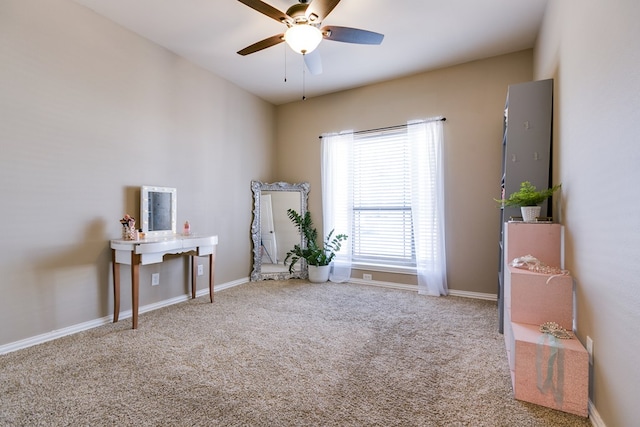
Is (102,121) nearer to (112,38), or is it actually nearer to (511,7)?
(112,38)

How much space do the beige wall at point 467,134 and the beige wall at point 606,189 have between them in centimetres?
144

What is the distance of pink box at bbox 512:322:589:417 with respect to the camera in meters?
1.45

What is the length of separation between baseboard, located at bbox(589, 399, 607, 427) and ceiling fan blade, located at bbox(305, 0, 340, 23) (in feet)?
8.98

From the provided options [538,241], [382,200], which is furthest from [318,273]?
[538,241]

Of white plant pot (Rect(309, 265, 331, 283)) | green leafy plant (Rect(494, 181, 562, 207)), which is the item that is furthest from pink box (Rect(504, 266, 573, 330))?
white plant pot (Rect(309, 265, 331, 283))

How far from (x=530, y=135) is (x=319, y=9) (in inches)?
74.9

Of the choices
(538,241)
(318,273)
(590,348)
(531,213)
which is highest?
(531,213)

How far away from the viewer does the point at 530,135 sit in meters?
2.32

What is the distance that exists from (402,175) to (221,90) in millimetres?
2728

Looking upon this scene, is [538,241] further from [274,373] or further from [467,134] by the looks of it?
[274,373]

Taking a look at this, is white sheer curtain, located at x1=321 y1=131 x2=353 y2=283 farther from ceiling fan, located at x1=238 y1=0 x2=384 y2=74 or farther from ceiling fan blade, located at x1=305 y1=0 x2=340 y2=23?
ceiling fan blade, located at x1=305 y1=0 x2=340 y2=23

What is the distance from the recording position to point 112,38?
9.02 ft

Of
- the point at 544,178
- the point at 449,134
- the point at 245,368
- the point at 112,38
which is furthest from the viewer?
the point at 449,134

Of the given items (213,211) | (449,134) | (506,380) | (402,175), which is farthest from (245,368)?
(449,134)
